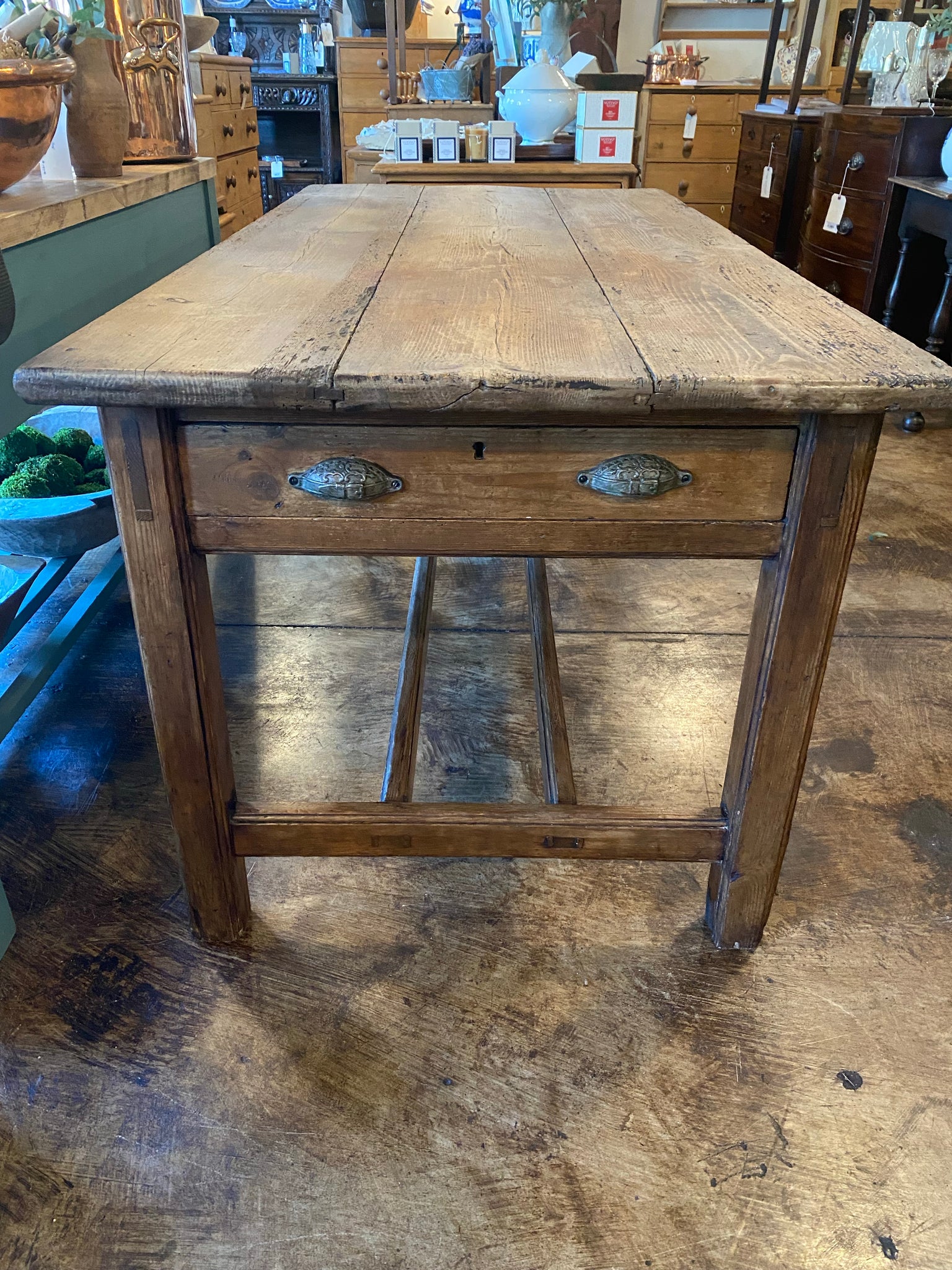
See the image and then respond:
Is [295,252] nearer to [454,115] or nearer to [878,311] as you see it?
[454,115]

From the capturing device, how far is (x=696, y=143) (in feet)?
17.4

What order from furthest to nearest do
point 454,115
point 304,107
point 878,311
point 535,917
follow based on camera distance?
point 304,107, point 878,311, point 454,115, point 535,917

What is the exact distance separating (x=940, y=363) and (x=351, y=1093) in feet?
3.13

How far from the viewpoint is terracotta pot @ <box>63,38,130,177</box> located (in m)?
1.44

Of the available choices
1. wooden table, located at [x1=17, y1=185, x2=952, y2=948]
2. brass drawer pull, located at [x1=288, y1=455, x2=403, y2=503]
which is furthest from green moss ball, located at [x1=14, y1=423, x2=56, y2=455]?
brass drawer pull, located at [x1=288, y1=455, x2=403, y2=503]

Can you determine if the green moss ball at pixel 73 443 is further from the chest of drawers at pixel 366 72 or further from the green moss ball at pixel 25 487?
the chest of drawers at pixel 366 72

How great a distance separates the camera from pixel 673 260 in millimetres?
1285

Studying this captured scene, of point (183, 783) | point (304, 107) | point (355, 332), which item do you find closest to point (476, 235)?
point (355, 332)

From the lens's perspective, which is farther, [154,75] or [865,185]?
[865,185]

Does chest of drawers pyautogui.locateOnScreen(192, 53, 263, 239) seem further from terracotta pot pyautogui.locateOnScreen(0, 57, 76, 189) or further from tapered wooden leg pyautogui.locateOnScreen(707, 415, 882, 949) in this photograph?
tapered wooden leg pyautogui.locateOnScreen(707, 415, 882, 949)

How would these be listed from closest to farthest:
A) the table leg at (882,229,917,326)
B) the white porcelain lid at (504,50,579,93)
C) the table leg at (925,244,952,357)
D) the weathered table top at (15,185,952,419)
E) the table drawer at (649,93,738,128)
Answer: the weathered table top at (15,185,952,419) → the white porcelain lid at (504,50,579,93) → the table leg at (925,244,952,357) → the table leg at (882,229,917,326) → the table drawer at (649,93,738,128)

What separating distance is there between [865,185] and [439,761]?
2851 millimetres

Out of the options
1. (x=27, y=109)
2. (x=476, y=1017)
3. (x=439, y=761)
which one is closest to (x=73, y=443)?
(x=27, y=109)

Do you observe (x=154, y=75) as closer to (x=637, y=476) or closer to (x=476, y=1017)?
(x=637, y=476)
